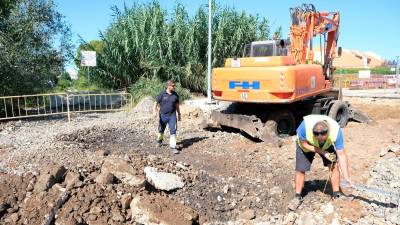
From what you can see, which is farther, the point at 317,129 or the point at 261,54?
the point at 261,54

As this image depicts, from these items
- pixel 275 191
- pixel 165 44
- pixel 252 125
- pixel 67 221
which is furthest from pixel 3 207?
pixel 165 44

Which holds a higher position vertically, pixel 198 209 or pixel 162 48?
pixel 162 48

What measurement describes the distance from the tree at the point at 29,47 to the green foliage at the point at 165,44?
3141 millimetres

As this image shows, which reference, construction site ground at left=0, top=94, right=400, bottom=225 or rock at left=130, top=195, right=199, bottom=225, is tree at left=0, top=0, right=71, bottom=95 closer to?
construction site ground at left=0, top=94, right=400, bottom=225

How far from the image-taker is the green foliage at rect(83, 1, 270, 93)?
15.6 meters

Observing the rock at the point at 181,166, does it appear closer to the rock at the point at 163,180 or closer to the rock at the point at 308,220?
the rock at the point at 163,180

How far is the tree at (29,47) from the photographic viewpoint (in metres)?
11.2

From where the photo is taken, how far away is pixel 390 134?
903 centimetres

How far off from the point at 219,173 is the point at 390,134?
185 inches

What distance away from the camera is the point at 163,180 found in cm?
573

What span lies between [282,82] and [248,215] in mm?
3775

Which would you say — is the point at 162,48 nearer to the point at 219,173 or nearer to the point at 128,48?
the point at 128,48

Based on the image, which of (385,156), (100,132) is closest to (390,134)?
(385,156)

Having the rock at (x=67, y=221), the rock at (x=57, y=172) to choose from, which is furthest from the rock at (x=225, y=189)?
the rock at (x=57, y=172)
